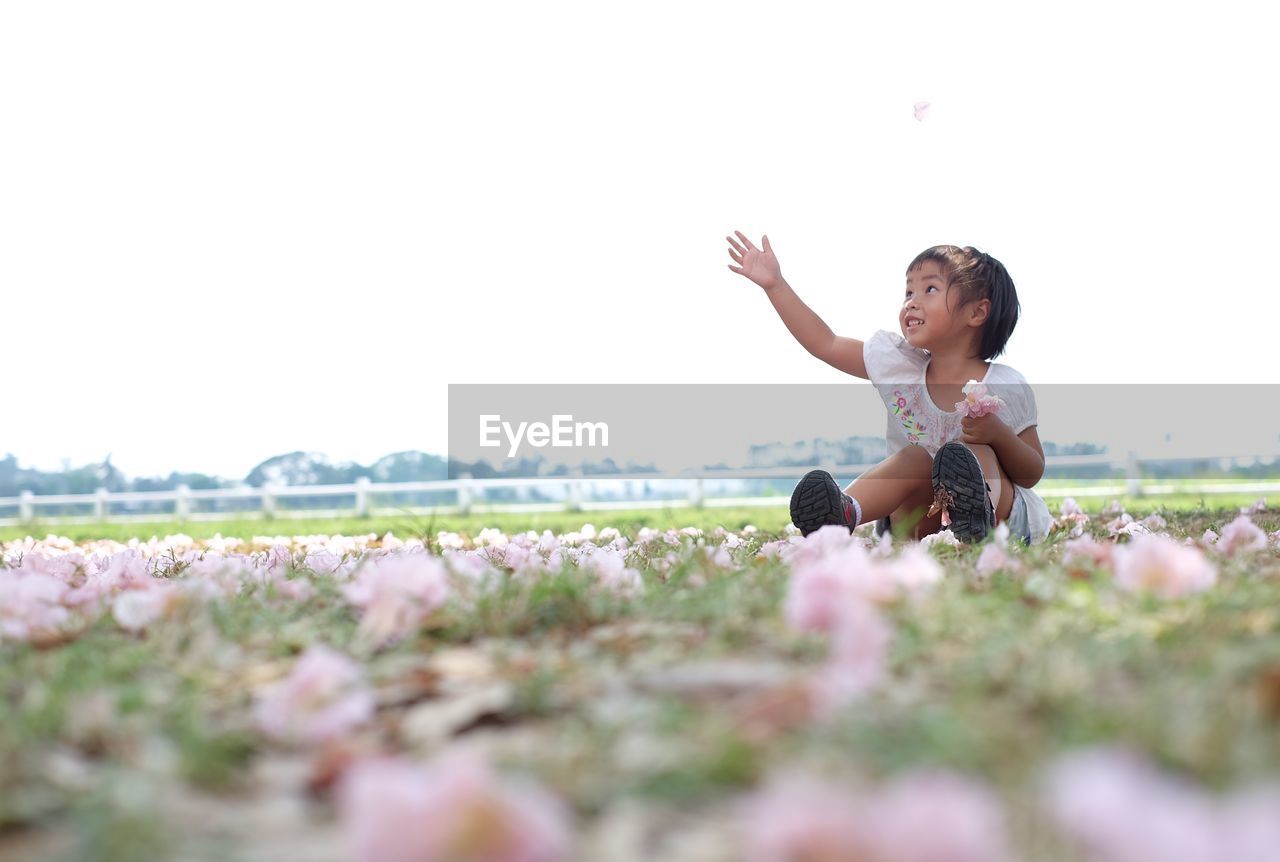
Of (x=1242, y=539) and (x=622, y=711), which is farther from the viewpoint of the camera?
(x=1242, y=539)

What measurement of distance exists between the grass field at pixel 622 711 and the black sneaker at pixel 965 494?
1444 mm

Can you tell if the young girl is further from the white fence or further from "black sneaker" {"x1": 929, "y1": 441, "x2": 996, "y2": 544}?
the white fence

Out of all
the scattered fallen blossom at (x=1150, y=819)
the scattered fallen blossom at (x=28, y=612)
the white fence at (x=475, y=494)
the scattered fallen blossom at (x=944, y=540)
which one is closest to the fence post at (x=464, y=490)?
the white fence at (x=475, y=494)

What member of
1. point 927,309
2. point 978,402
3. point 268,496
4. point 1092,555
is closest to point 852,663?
point 1092,555

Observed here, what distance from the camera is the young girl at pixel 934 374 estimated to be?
4.18m

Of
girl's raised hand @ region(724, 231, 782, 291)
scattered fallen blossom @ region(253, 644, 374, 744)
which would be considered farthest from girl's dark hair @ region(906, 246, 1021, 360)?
scattered fallen blossom @ region(253, 644, 374, 744)

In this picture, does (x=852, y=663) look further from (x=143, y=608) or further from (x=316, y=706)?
(x=143, y=608)

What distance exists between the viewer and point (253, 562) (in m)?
3.12

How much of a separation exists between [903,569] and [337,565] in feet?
6.02

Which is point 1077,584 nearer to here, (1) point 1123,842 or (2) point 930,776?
(2) point 930,776

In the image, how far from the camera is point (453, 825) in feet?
2.76

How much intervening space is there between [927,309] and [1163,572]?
2.92 metres

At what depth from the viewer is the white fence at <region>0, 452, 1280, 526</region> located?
12.3 meters

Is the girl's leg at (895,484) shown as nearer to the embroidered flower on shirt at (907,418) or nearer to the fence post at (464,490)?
the embroidered flower on shirt at (907,418)
